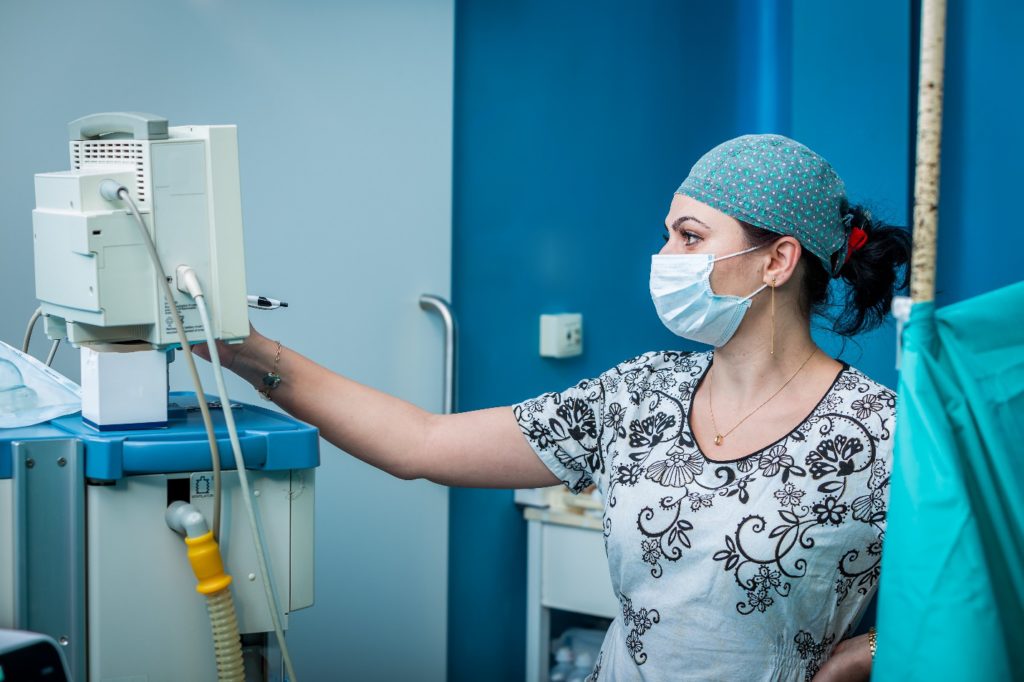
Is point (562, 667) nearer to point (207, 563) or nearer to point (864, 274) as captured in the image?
point (864, 274)

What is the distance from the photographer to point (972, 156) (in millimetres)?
2268

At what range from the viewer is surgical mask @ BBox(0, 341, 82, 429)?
1.16m

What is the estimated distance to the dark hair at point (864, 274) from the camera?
1473 mm

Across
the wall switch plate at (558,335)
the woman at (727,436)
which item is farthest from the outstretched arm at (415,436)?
the wall switch plate at (558,335)

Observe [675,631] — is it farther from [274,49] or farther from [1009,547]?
[274,49]

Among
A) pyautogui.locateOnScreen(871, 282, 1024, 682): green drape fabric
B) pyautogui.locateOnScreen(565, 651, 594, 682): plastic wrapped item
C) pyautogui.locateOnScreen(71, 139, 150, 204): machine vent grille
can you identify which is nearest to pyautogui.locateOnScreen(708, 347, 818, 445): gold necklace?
pyautogui.locateOnScreen(871, 282, 1024, 682): green drape fabric

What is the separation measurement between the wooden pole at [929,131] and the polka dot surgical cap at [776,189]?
0.44 metres

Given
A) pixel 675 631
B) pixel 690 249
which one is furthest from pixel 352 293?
pixel 675 631

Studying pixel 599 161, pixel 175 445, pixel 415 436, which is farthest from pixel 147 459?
pixel 599 161

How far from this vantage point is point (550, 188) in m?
2.49

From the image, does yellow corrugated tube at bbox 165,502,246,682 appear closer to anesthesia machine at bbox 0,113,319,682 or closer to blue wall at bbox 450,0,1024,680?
anesthesia machine at bbox 0,113,319,682

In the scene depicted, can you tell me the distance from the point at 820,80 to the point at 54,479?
73.4 inches

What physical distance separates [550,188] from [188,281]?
4.82ft

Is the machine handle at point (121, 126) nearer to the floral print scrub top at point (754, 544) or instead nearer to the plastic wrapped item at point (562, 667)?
the floral print scrub top at point (754, 544)
